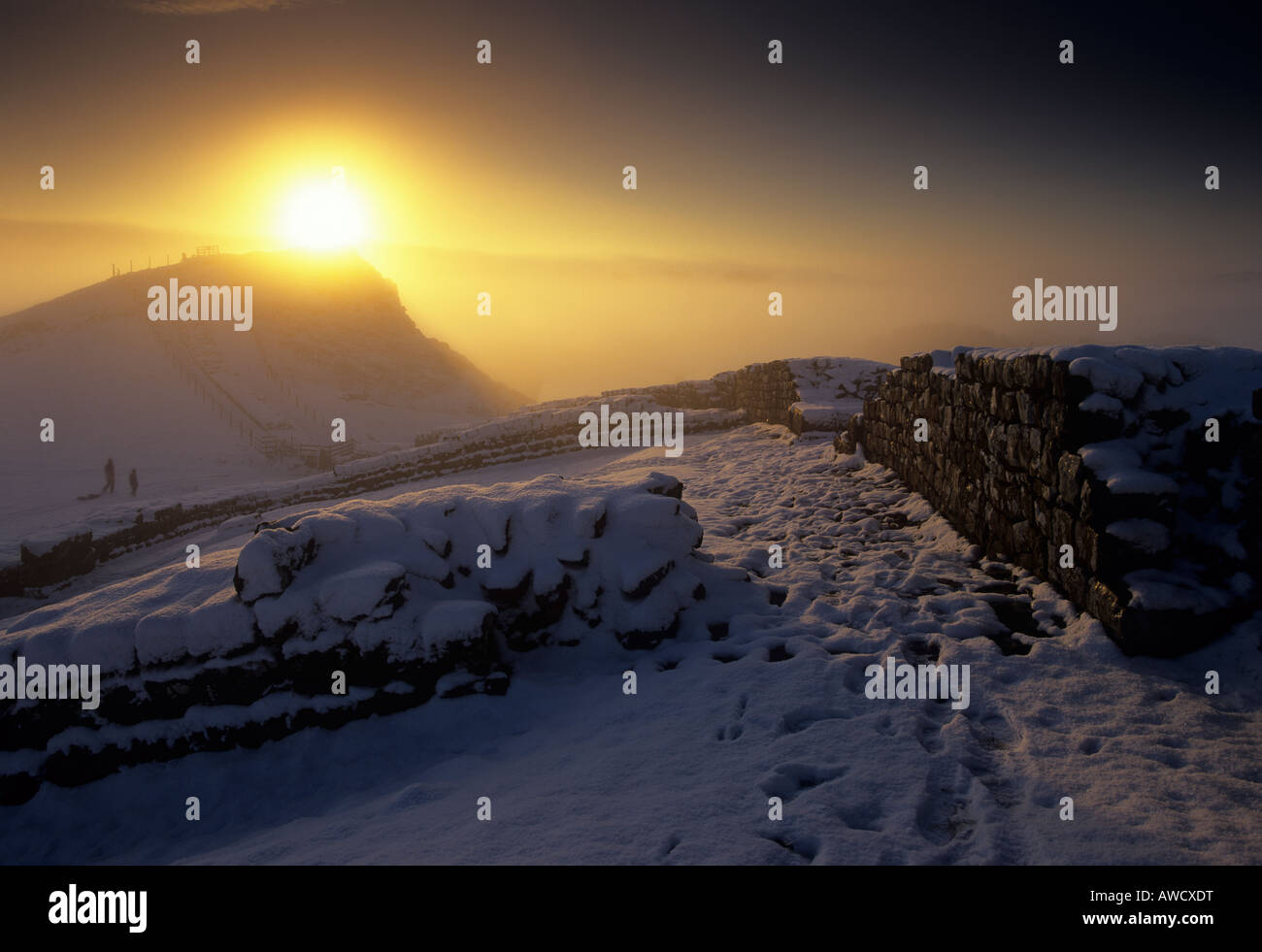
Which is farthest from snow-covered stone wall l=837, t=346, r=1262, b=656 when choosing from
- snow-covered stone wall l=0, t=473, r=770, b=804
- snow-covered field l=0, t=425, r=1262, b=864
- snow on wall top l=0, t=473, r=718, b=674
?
snow on wall top l=0, t=473, r=718, b=674

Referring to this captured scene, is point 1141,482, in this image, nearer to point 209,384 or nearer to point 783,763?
point 783,763

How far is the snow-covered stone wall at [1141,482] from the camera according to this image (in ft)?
16.3

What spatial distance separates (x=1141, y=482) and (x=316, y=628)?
7.17 metres

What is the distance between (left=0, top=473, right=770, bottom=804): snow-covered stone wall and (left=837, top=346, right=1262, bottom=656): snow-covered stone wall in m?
A: 2.95

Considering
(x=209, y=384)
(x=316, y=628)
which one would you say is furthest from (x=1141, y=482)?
(x=209, y=384)

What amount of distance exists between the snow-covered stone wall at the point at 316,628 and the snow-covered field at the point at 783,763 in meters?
0.23

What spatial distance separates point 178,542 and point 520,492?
1452cm

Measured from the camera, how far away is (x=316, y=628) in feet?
19.6

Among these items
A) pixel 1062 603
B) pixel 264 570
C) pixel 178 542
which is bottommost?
pixel 178 542

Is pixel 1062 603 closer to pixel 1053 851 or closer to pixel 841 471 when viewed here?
pixel 1053 851

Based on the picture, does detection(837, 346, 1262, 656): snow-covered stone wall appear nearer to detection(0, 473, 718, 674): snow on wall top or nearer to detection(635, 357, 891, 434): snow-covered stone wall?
detection(0, 473, 718, 674): snow on wall top
